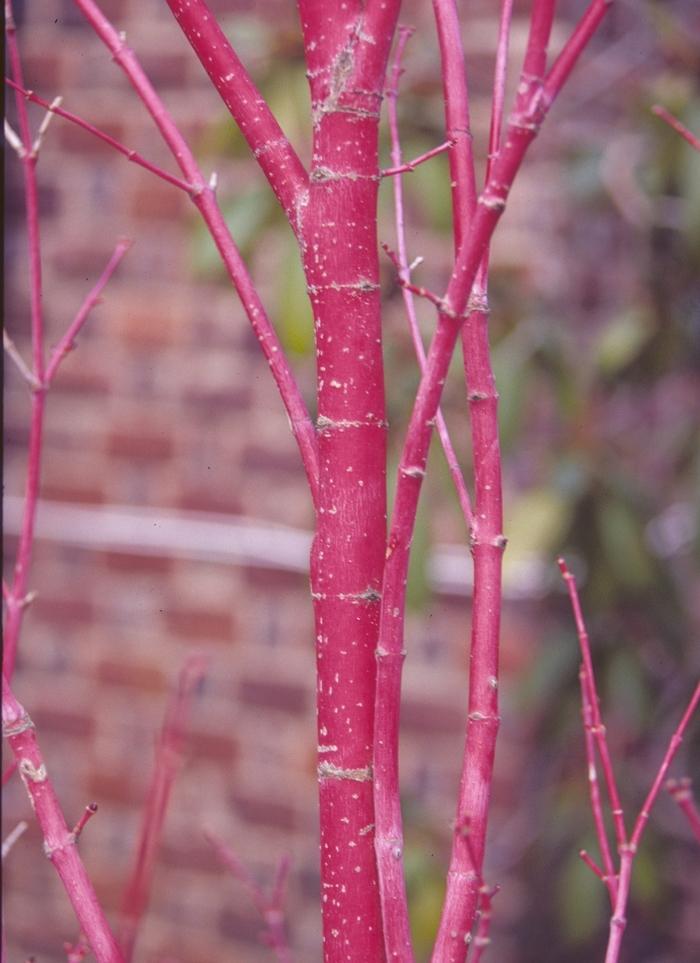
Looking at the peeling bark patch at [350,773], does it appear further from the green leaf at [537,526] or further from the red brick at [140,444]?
the red brick at [140,444]

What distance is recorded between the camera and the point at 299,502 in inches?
50.5

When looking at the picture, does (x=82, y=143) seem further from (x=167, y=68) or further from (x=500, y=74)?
(x=500, y=74)

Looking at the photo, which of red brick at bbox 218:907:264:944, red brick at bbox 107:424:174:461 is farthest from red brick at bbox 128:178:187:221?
red brick at bbox 218:907:264:944

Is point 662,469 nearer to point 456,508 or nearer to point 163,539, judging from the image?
point 456,508

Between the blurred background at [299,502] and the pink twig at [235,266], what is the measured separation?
0.53 m

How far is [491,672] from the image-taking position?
1.16ft

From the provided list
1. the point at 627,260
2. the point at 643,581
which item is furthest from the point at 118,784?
the point at 627,260

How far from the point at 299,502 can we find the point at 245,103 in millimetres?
926

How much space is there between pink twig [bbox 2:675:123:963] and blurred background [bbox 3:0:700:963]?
0.57 m

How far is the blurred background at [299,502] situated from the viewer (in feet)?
3.24

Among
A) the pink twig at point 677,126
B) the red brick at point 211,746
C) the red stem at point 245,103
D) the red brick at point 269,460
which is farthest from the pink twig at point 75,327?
the red brick at point 211,746

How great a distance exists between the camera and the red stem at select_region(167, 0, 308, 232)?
0.36 m

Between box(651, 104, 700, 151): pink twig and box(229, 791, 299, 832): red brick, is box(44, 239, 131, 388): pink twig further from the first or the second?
box(229, 791, 299, 832): red brick

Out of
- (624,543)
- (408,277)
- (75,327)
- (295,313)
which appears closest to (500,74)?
(408,277)
